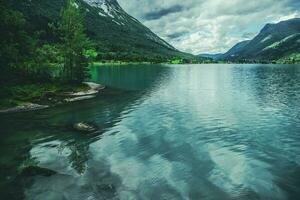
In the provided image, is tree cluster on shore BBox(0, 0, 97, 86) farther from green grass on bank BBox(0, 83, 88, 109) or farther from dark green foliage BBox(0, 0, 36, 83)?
green grass on bank BBox(0, 83, 88, 109)

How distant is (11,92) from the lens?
2440 inches

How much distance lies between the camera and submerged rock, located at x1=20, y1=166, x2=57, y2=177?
28.9 m

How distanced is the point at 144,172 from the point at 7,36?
51.0m

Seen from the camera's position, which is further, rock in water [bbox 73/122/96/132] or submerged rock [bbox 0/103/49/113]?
submerged rock [bbox 0/103/49/113]

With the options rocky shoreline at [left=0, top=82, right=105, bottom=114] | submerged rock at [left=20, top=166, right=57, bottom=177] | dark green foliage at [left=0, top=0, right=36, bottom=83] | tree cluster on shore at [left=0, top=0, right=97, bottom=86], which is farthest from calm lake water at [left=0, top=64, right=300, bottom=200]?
tree cluster on shore at [left=0, top=0, right=97, bottom=86]

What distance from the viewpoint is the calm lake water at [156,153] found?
84.6 feet

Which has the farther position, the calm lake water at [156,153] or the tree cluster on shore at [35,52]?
the tree cluster on shore at [35,52]

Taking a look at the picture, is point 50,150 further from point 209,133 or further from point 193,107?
point 193,107

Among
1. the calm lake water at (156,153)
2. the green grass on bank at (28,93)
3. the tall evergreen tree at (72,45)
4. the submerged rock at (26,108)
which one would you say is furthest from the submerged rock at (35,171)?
the tall evergreen tree at (72,45)

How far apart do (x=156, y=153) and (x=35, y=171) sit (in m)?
13.4

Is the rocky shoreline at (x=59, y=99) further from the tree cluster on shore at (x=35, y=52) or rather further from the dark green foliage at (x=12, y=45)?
the dark green foliage at (x=12, y=45)

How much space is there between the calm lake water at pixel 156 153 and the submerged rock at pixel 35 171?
905 millimetres

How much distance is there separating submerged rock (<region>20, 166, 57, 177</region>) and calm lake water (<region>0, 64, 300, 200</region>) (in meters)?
0.91

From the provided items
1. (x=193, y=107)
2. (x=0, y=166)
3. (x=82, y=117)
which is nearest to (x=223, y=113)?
(x=193, y=107)
